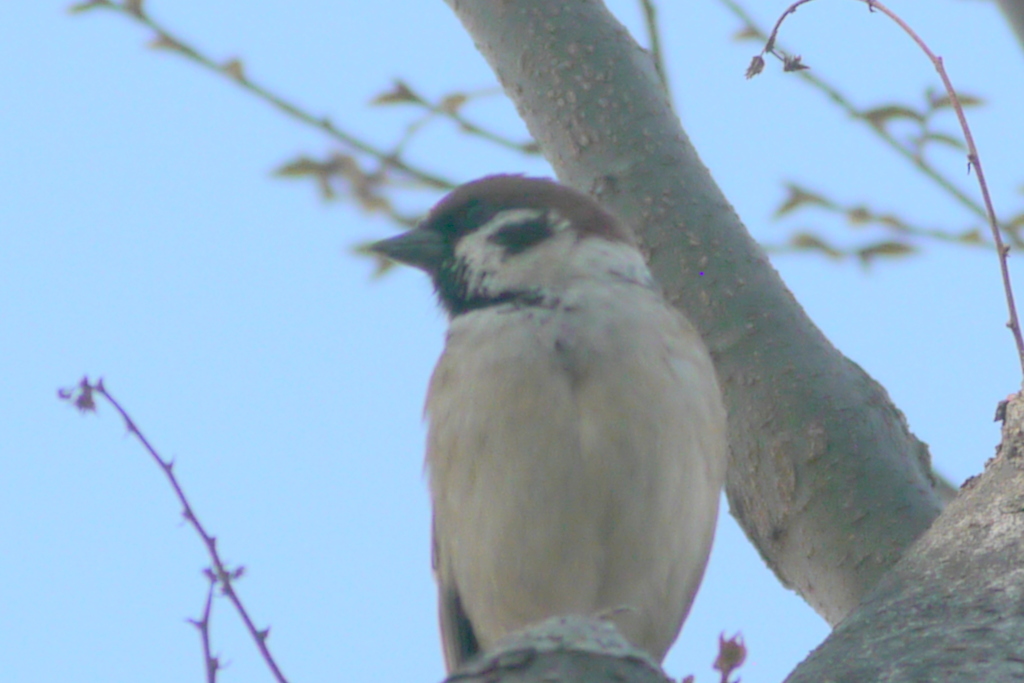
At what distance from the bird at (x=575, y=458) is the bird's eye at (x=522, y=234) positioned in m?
0.17

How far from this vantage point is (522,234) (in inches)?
134

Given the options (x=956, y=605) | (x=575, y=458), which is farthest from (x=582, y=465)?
(x=956, y=605)

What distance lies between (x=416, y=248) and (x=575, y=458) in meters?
0.97

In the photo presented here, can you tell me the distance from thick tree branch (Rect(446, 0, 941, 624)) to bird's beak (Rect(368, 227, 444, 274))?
36 cm

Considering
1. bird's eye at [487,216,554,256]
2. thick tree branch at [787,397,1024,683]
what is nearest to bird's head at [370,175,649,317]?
bird's eye at [487,216,554,256]

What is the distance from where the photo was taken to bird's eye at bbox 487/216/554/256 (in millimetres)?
3396

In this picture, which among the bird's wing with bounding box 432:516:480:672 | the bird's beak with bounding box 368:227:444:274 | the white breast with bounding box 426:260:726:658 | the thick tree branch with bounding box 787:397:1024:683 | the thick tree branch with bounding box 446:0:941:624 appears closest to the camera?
the thick tree branch with bounding box 787:397:1024:683

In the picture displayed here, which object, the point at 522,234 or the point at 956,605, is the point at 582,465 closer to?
the point at 522,234

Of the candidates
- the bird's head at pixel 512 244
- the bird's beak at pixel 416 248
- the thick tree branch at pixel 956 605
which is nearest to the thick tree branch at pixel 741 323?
the bird's head at pixel 512 244

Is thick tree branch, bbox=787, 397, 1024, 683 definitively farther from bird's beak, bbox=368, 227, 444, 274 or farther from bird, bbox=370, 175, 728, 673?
bird's beak, bbox=368, 227, 444, 274

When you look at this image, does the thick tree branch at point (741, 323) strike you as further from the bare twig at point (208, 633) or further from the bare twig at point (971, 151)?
the bare twig at point (208, 633)

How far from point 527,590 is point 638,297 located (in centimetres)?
67

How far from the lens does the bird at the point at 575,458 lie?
9.36ft

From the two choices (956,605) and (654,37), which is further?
(654,37)
